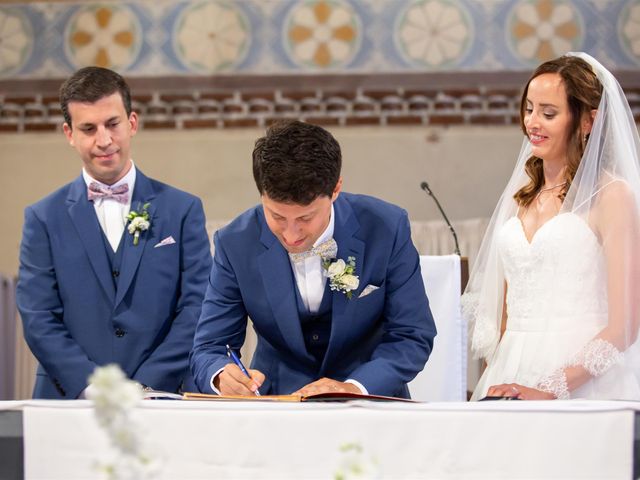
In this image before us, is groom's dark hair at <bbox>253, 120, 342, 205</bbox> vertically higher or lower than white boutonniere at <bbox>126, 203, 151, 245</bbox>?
higher

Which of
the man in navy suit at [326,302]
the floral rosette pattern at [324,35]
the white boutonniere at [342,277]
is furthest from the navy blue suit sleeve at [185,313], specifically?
the floral rosette pattern at [324,35]

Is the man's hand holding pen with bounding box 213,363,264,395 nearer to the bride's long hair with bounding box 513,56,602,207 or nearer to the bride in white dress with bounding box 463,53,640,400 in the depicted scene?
the bride in white dress with bounding box 463,53,640,400

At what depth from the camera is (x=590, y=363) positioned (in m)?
3.31

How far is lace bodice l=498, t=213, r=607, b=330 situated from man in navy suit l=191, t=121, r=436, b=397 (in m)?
0.60

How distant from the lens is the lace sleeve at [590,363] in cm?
329

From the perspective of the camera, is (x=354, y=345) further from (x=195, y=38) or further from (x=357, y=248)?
(x=195, y=38)

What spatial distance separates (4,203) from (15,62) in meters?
1.10

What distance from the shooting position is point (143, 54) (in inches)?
307

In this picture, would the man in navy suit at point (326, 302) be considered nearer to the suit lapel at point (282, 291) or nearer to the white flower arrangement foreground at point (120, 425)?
the suit lapel at point (282, 291)

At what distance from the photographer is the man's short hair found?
12.4 ft

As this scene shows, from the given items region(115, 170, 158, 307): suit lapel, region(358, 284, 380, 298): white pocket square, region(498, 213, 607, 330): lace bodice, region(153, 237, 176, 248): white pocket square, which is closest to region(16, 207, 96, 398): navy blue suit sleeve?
region(115, 170, 158, 307): suit lapel

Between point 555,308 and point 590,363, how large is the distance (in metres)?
0.31

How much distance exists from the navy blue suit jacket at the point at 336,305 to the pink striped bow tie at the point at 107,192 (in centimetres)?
78

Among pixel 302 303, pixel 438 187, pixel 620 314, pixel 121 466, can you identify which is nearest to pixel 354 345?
pixel 302 303
